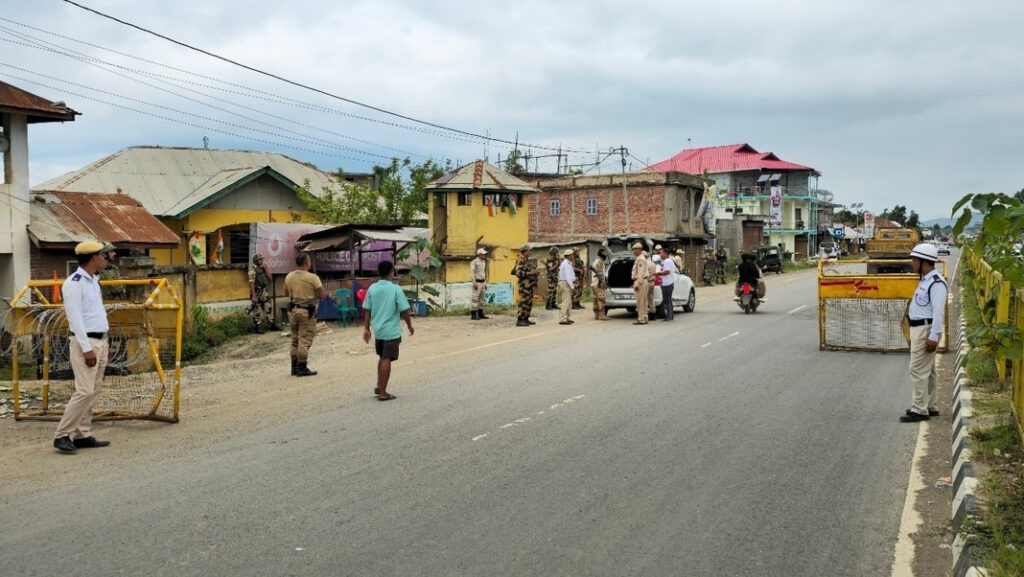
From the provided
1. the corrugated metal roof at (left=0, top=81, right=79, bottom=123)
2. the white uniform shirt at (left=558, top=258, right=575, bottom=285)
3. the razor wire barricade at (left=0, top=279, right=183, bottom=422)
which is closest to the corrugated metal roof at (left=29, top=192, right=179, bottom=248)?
the corrugated metal roof at (left=0, top=81, right=79, bottom=123)

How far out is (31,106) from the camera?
17.9m

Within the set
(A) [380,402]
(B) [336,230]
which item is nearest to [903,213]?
(B) [336,230]

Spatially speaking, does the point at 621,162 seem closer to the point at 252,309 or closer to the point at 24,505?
the point at 252,309

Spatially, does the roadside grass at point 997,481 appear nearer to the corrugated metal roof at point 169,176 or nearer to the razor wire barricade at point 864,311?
the razor wire barricade at point 864,311

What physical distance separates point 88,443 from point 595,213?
43190 mm

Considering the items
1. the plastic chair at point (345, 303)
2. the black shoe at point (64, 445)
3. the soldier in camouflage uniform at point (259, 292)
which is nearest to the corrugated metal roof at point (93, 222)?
the soldier in camouflage uniform at point (259, 292)

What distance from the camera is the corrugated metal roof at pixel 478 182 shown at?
3675 centimetres

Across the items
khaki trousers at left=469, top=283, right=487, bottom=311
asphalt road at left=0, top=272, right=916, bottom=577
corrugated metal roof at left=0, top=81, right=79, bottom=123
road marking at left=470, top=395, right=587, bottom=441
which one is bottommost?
asphalt road at left=0, top=272, right=916, bottom=577

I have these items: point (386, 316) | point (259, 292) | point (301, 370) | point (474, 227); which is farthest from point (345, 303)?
point (474, 227)

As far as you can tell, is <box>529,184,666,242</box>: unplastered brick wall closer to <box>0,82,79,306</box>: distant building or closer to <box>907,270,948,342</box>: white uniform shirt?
<box>0,82,79,306</box>: distant building

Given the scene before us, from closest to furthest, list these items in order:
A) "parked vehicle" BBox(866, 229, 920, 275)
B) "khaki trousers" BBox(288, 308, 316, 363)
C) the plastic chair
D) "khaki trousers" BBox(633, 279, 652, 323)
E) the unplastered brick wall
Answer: "khaki trousers" BBox(288, 308, 316, 363)
"khaki trousers" BBox(633, 279, 652, 323)
the plastic chair
"parked vehicle" BBox(866, 229, 920, 275)
the unplastered brick wall

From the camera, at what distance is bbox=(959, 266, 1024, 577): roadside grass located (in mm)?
4871

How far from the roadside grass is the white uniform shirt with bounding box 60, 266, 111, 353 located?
23.7 ft

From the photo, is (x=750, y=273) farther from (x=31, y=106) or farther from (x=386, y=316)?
(x=31, y=106)
